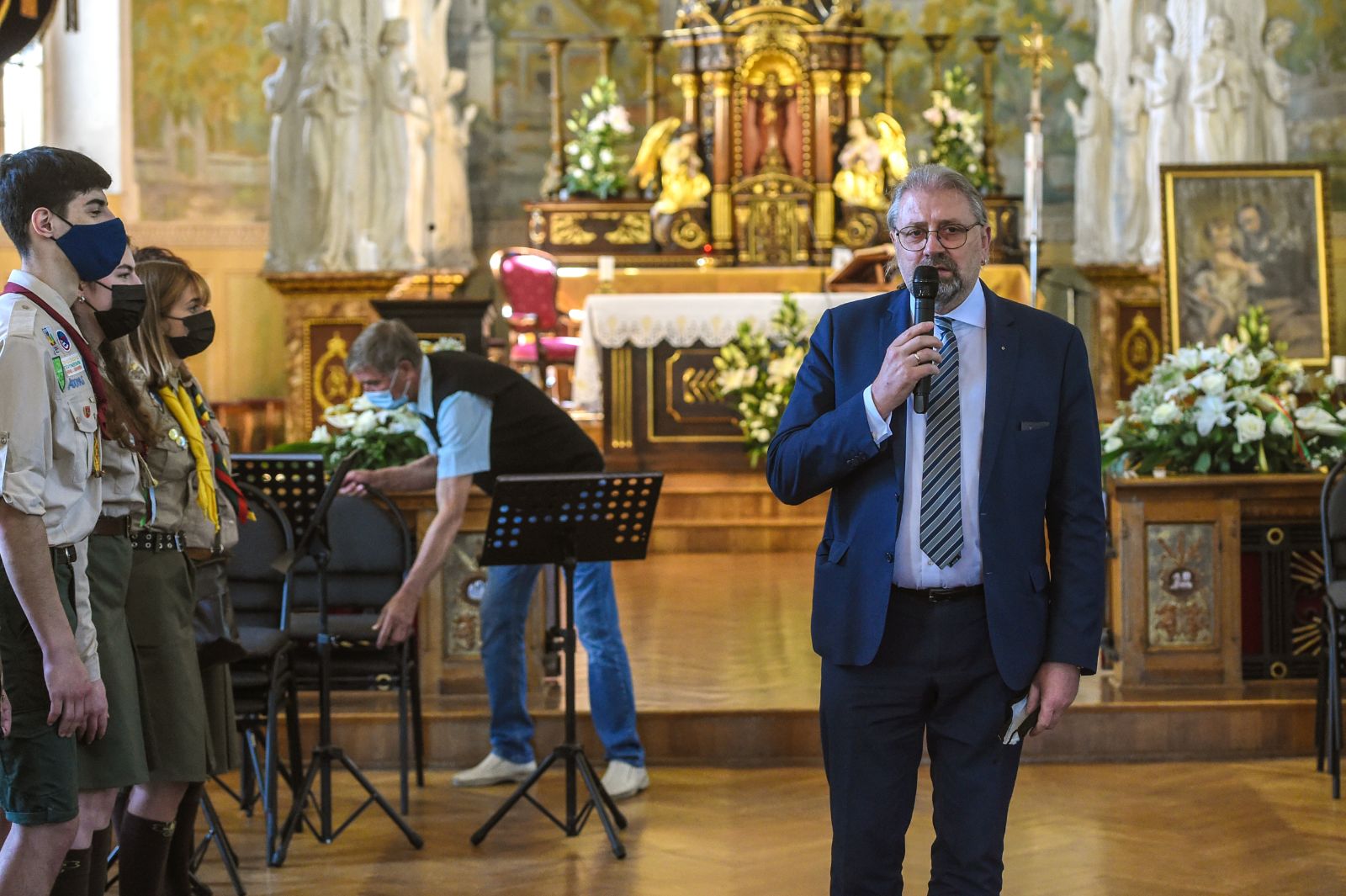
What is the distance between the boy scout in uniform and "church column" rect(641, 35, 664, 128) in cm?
1265

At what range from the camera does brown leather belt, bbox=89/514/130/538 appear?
3363 mm

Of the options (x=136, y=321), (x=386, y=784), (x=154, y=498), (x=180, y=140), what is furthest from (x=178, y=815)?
(x=180, y=140)

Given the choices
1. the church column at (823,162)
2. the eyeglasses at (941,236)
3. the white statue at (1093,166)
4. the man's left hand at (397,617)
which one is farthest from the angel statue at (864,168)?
the eyeglasses at (941,236)

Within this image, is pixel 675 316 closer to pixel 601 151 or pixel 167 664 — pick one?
pixel 601 151

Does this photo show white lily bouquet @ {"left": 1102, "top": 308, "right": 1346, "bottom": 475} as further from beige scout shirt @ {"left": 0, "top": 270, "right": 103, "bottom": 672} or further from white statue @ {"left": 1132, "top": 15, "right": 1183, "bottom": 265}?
white statue @ {"left": 1132, "top": 15, "right": 1183, "bottom": 265}

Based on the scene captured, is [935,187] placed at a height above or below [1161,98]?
below

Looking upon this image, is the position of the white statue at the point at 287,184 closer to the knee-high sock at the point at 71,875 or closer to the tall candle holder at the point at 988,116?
the tall candle holder at the point at 988,116

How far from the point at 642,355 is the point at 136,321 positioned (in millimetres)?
7986

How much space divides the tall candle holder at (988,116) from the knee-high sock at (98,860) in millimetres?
12794

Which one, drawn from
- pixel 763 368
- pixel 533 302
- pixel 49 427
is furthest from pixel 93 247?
pixel 533 302

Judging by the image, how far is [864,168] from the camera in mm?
14977

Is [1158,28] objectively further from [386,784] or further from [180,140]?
[386,784]

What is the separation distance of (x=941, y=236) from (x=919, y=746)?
0.95 meters

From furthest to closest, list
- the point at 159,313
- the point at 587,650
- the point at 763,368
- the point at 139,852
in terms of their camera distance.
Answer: the point at 763,368, the point at 587,650, the point at 159,313, the point at 139,852
